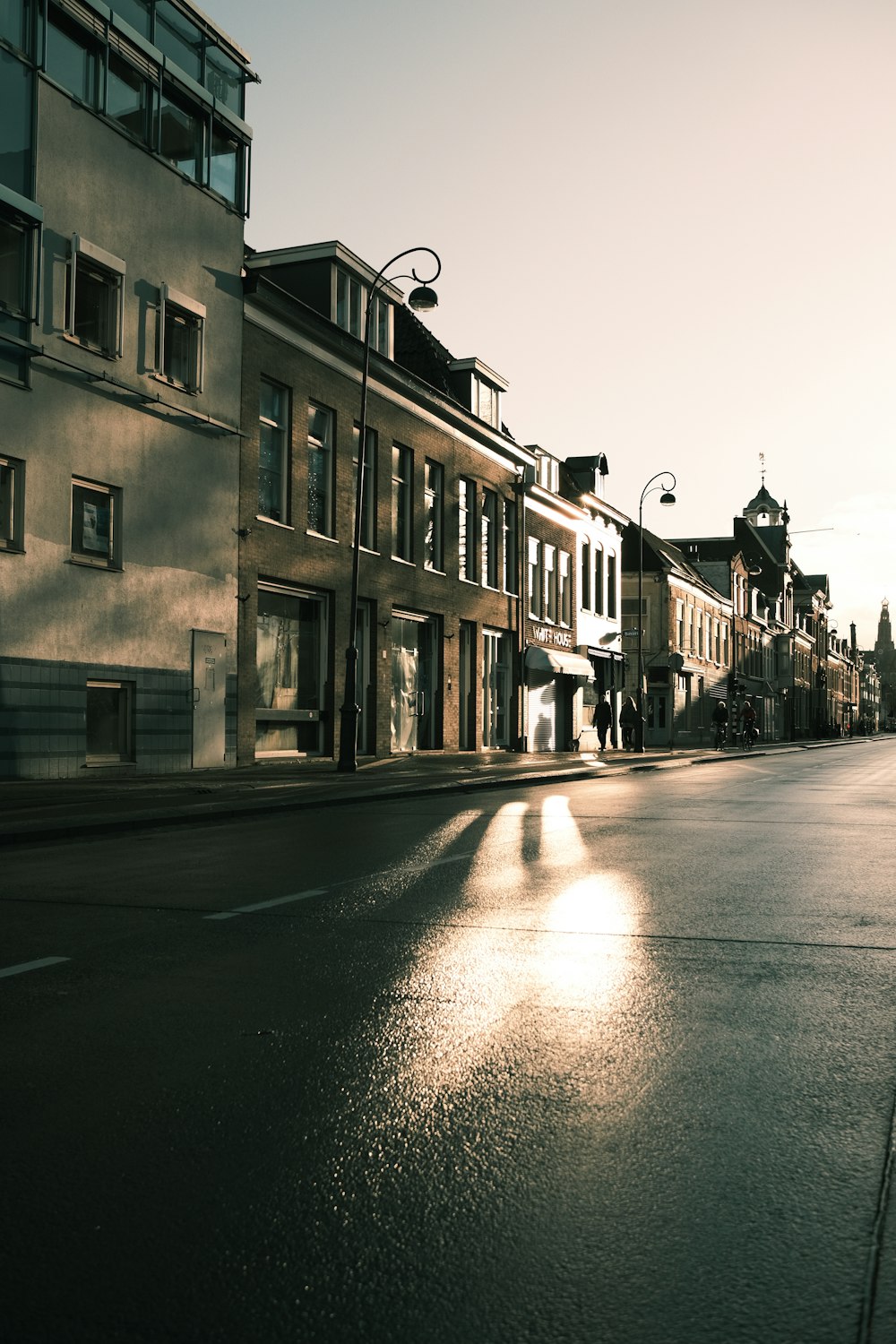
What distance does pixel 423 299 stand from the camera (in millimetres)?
24750

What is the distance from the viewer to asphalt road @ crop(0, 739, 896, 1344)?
114 inches

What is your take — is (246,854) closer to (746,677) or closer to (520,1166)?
(520,1166)

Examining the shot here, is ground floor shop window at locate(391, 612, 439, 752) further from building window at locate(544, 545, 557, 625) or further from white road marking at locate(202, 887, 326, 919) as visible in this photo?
white road marking at locate(202, 887, 326, 919)

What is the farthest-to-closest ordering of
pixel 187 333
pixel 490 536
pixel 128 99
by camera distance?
pixel 490 536 → pixel 187 333 → pixel 128 99

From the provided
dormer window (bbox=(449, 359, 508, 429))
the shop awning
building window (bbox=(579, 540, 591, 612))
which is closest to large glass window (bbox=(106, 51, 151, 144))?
dormer window (bbox=(449, 359, 508, 429))

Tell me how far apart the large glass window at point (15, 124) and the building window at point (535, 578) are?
23935mm

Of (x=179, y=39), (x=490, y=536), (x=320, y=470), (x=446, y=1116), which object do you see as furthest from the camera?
(x=490, y=536)

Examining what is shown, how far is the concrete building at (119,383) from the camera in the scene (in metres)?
19.7

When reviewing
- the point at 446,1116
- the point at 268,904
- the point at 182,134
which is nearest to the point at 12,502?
the point at 182,134

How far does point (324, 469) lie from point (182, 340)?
5.48 m

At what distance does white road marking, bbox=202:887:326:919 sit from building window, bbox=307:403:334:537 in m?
19.2

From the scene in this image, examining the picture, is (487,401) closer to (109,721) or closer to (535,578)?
(535,578)

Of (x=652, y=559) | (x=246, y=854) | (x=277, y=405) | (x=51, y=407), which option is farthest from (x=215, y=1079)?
(x=652, y=559)

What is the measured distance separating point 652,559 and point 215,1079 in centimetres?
6070
